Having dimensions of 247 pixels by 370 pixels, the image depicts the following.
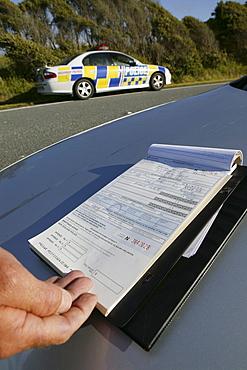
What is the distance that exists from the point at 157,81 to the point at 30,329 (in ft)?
23.2

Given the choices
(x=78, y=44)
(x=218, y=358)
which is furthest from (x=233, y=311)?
(x=78, y=44)

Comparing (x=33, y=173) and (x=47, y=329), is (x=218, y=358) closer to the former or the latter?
(x=47, y=329)

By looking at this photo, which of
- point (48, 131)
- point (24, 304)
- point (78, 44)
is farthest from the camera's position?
point (78, 44)

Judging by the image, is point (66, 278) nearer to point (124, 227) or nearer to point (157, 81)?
point (124, 227)

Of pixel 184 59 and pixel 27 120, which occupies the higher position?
pixel 184 59

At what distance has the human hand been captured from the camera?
28cm

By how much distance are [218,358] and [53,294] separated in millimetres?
238

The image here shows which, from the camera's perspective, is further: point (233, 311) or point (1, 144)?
point (1, 144)

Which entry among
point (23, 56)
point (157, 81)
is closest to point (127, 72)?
point (157, 81)

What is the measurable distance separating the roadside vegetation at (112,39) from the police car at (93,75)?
4.78 feet

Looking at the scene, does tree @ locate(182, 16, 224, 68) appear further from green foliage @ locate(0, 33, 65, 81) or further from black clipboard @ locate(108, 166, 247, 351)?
black clipboard @ locate(108, 166, 247, 351)

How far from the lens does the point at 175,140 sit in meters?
0.90

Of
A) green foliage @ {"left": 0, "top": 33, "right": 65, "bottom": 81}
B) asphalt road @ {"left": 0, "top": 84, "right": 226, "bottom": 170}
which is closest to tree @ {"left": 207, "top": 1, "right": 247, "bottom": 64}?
green foliage @ {"left": 0, "top": 33, "right": 65, "bottom": 81}

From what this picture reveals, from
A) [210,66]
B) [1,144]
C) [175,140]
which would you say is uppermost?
[210,66]
